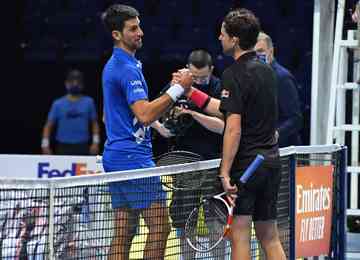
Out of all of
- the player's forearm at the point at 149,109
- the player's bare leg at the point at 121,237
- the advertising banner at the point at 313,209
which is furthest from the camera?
the advertising banner at the point at 313,209

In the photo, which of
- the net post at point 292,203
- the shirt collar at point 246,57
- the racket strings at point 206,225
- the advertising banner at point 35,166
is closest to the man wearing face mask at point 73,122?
the advertising banner at point 35,166

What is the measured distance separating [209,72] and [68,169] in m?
4.56

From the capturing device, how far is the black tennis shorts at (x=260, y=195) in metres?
7.38

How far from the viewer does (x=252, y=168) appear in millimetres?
Answer: 7348

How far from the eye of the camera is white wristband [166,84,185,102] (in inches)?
285

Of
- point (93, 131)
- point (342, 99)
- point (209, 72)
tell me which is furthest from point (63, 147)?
point (209, 72)

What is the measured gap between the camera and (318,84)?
455 inches

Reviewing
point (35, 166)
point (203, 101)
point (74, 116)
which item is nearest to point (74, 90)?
point (74, 116)

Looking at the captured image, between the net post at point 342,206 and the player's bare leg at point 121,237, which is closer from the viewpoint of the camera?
the player's bare leg at point 121,237

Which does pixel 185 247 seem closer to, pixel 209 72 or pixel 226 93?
pixel 226 93

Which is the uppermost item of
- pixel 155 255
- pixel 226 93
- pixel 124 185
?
pixel 226 93

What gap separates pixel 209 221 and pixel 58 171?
6092 mm

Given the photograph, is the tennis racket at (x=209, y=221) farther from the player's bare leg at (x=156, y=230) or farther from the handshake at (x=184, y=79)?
the handshake at (x=184, y=79)

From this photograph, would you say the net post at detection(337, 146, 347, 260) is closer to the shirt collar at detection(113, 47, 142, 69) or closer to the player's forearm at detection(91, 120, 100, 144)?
the shirt collar at detection(113, 47, 142, 69)
